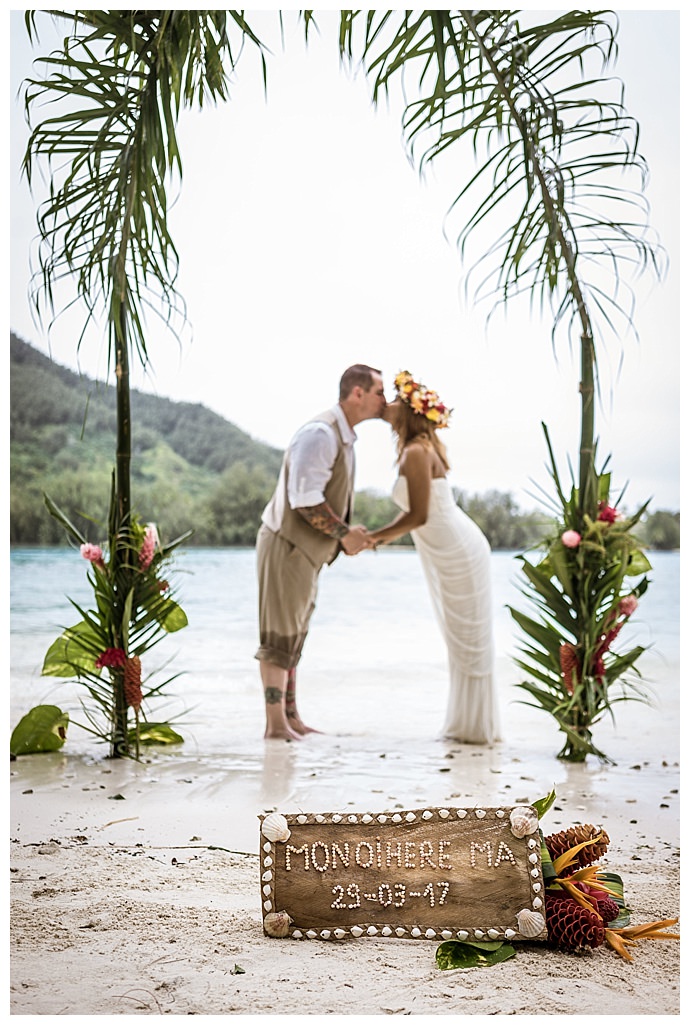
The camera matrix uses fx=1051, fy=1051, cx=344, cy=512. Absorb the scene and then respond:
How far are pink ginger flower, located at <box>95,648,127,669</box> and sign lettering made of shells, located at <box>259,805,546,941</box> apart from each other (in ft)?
6.42

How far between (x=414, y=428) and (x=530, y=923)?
2.75 meters

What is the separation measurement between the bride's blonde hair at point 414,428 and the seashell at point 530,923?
2.66 metres

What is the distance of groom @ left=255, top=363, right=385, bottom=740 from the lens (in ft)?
14.5

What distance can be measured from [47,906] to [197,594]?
9563mm

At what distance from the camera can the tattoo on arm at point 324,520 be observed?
4.45 metres

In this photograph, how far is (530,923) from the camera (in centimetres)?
208

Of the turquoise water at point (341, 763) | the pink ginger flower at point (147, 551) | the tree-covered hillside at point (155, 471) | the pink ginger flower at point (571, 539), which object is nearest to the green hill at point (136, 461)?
the tree-covered hillside at point (155, 471)

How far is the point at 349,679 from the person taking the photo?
738cm

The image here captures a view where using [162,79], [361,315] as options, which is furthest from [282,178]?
[162,79]

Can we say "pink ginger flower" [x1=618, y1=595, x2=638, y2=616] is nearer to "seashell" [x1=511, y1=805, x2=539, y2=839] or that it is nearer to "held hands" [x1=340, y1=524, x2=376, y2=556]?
"held hands" [x1=340, y1=524, x2=376, y2=556]

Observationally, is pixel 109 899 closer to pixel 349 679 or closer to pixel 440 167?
pixel 349 679

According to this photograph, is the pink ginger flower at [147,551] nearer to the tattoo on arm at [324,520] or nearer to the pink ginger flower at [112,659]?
the pink ginger flower at [112,659]

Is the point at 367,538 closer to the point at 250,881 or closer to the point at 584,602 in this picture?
the point at 584,602

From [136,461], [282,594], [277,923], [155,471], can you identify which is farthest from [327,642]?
[277,923]
